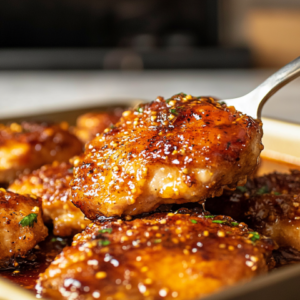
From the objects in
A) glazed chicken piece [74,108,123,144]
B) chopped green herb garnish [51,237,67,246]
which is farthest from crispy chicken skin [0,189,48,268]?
glazed chicken piece [74,108,123,144]

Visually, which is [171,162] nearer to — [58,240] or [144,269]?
[144,269]

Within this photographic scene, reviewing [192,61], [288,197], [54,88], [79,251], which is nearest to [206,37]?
[192,61]

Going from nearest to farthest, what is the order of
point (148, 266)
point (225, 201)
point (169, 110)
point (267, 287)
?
1. point (267, 287)
2. point (148, 266)
3. point (169, 110)
4. point (225, 201)

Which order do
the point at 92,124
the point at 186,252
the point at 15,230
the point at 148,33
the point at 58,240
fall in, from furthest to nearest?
the point at 148,33 < the point at 92,124 < the point at 58,240 < the point at 15,230 < the point at 186,252

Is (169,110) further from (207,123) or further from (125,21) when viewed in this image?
(125,21)

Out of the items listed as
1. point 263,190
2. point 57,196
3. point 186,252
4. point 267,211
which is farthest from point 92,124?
point 186,252

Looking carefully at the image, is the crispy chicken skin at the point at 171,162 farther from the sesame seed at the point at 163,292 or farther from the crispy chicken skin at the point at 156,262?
the sesame seed at the point at 163,292
